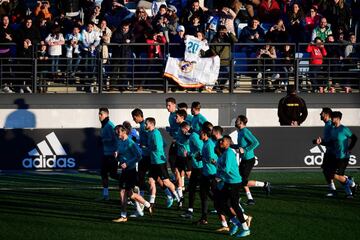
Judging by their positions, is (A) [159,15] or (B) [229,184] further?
(A) [159,15]

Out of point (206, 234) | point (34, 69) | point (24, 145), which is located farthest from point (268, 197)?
point (34, 69)

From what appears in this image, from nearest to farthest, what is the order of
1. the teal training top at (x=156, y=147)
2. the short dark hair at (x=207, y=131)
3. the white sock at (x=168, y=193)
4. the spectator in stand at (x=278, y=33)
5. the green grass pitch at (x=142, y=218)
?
the green grass pitch at (x=142, y=218), the short dark hair at (x=207, y=131), the teal training top at (x=156, y=147), the white sock at (x=168, y=193), the spectator in stand at (x=278, y=33)

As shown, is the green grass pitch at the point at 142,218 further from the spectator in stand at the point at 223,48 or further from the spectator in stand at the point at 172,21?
the spectator in stand at the point at 172,21

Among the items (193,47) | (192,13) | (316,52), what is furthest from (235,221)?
(316,52)

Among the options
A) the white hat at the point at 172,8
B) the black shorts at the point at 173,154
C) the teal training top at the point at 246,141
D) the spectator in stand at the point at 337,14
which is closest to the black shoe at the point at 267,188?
the teal training top at the point at 246,141

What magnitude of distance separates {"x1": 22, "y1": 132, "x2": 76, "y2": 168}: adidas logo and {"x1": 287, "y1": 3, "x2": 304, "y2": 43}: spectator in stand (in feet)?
25.9

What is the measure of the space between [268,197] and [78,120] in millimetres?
8006

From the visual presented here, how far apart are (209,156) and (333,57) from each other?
11716 mm

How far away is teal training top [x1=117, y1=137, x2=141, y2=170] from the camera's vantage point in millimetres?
19516

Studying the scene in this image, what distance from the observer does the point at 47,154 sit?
85.0ft

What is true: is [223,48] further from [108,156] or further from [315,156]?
[108,156]

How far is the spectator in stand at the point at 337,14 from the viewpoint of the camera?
3045 cm

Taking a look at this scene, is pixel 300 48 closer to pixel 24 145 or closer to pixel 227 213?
pixel 24 145

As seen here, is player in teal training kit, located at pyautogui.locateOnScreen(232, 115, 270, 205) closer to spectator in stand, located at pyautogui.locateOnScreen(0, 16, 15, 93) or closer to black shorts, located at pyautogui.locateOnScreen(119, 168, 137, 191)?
black shorts, located at pyautogui.locateOnScreen(119, 168, 137, 191)
